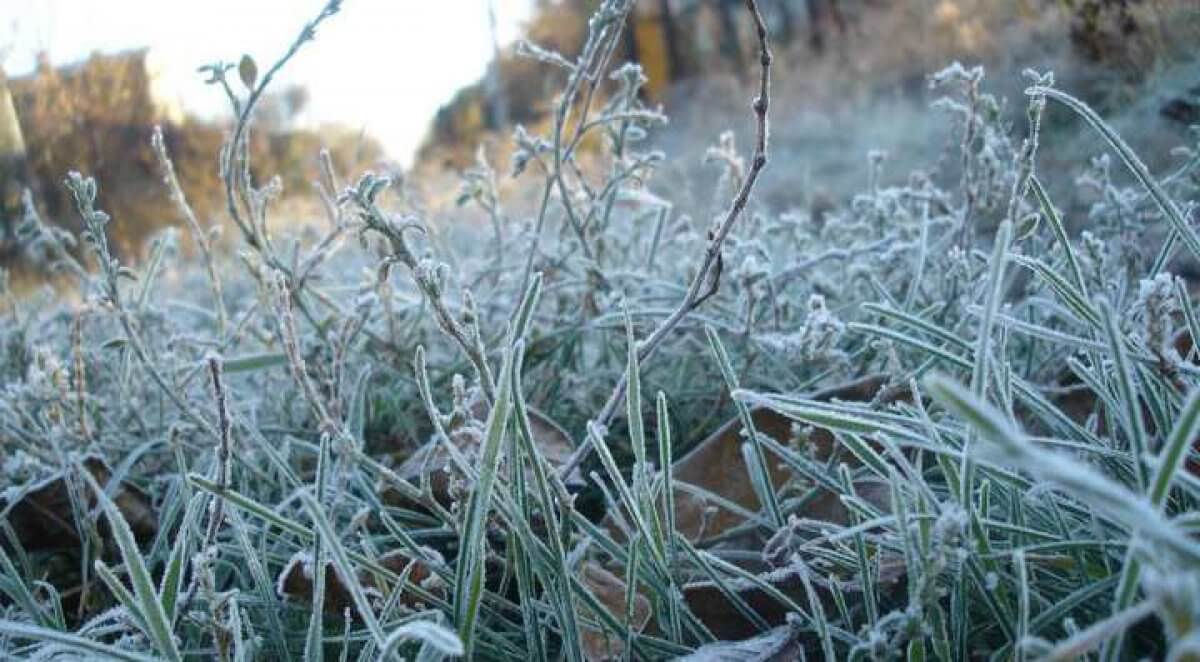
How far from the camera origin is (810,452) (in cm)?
85

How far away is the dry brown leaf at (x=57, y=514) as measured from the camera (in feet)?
3.45

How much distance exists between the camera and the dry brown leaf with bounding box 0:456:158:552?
3.45ft

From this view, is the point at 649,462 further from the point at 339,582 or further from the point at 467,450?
the point at 339,582

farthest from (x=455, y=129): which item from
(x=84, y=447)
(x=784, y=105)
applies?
(x=84, y=447)

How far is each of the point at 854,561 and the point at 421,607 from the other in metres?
0.31

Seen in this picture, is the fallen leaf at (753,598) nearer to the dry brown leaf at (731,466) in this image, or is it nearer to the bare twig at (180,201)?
the dry brown leaf at (731,466)

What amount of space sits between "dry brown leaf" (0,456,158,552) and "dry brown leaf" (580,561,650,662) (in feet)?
1.82

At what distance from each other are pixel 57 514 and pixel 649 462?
0.63m

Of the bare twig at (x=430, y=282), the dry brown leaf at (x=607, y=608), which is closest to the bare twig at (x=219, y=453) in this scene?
the bare twig at (x=430, y=282)

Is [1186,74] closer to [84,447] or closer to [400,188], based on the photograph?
[400,188]

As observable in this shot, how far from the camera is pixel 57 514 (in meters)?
1.06

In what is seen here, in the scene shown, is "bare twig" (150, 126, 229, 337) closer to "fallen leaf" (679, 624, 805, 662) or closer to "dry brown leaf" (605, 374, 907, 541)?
"dry brown leaf" (605, 374, 907, 541)

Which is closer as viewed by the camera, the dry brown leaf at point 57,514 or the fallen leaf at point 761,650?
the fallen leaf at point 761,650

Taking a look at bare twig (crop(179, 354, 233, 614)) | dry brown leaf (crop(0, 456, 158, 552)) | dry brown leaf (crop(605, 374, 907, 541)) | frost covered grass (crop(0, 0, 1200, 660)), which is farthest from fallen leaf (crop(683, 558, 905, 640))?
dry brown leaf (crop(0, 456, 158, 552))
